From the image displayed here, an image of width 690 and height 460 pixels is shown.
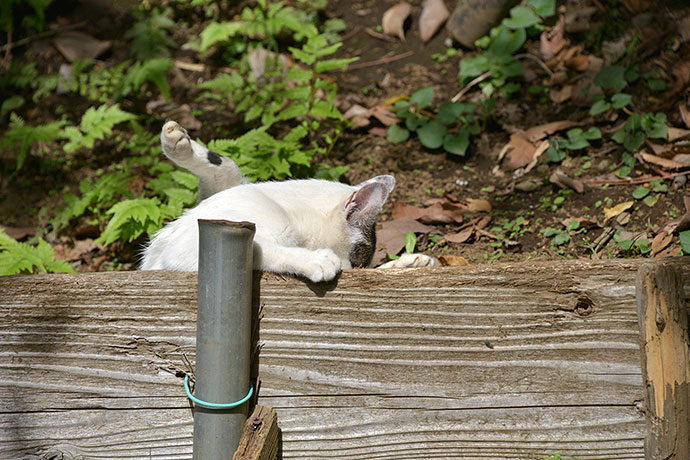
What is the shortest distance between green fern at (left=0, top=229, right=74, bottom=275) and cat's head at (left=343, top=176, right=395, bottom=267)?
5.59ft

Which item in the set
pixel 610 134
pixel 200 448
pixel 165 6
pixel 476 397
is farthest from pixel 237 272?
pixel 165 6

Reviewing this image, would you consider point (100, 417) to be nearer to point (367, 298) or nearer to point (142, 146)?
point (367, 298)

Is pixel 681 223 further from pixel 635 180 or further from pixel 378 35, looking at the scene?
pixel 378 35

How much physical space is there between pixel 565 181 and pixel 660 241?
76 cm

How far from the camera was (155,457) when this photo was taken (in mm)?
1926

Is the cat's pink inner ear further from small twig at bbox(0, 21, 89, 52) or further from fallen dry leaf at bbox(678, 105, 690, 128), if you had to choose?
small twig at bbox(0, 21, 89, 52)

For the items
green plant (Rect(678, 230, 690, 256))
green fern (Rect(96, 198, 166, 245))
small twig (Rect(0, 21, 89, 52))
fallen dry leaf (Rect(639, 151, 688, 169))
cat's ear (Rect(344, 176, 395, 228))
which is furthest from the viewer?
small twig (Rect(0, 21, 89, 52))

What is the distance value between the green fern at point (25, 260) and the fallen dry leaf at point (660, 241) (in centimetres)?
292

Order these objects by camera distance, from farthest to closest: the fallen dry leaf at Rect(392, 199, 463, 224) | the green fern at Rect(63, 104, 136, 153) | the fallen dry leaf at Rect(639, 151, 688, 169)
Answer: the green fern at Rect(63, 104, 136, 153) < the fallen dry leaf at Rect(392, 199, 463, 224) < the fallen dry leaf at Rect(639, 151, 688, 169)

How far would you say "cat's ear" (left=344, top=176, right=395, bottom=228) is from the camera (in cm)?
240

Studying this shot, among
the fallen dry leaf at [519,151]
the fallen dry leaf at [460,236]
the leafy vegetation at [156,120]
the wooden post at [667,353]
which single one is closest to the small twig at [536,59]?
the fallen dry leaf at [519,151]

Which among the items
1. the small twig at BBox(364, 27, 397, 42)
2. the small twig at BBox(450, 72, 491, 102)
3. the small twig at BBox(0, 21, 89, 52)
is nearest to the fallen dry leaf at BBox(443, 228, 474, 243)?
the small twig at BBox(450, 72, 491, 102)

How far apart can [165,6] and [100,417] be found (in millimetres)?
5106

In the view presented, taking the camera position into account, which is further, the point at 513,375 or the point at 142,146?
the point at 142,146
